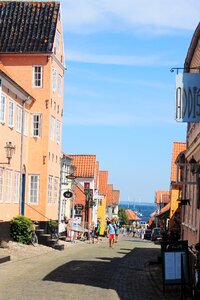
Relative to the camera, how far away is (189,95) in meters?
13.9

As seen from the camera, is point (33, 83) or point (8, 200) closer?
point (8, 200)

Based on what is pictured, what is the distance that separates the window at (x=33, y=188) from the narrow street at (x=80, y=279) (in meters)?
10.0

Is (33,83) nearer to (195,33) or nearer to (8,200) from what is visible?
(8,200)

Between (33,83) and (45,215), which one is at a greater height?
(33,83)

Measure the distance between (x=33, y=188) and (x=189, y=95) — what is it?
21788mm

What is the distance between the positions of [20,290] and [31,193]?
797 inches

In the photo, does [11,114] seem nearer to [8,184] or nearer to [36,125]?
[8,184]

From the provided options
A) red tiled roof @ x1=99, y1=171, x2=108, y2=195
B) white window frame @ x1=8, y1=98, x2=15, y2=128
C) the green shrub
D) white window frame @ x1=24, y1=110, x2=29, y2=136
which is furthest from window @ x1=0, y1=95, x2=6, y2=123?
red tiled roof @ x1=99, y1=171, x2=108, y2=195

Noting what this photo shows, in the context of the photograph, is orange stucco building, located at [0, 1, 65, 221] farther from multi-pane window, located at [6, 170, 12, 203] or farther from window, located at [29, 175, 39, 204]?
multi-pane window, located at [6, 170, 12, 203]

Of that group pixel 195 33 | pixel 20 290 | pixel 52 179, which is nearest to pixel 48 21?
pixel 52 179

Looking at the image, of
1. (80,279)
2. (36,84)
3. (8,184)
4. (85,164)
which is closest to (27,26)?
(36,84)

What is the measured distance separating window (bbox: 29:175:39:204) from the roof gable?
22.4 feet

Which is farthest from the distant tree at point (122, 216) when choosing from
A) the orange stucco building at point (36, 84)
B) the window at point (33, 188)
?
the window at point (33, 188)

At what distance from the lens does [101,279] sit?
17781 mm
